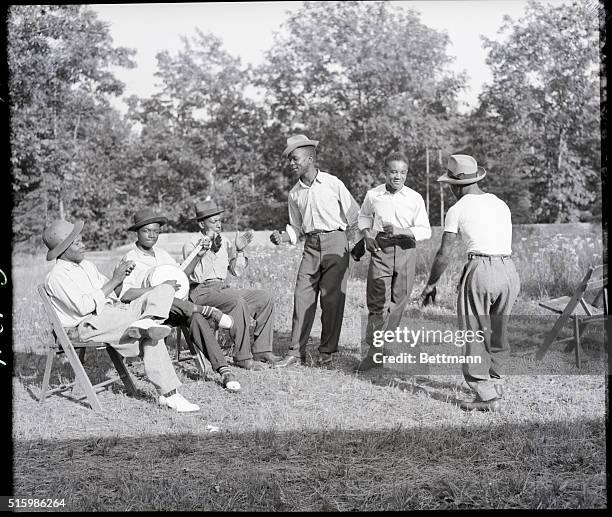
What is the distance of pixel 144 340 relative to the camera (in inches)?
198

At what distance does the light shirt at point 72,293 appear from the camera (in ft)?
16.5

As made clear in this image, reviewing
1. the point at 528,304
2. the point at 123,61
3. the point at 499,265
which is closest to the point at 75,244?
the point at 499,265

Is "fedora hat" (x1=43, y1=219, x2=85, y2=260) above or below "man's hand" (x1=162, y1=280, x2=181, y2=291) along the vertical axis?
above

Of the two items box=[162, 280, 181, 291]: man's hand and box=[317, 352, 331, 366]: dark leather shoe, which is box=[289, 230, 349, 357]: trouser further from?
box=[162, 280, 181, 291]: man's hand

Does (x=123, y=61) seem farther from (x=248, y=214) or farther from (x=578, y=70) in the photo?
(x=578, y=70)

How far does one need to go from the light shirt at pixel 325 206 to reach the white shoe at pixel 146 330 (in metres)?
1.81

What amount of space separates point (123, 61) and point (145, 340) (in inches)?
271

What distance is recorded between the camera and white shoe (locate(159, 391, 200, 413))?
4.91 meters

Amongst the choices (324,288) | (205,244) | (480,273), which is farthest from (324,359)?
(480,273)

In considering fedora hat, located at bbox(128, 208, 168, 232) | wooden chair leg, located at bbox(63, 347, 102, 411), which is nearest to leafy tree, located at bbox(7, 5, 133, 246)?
fedora hat, located at bbox(128, 208, 168, 232)

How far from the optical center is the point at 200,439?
4.34m

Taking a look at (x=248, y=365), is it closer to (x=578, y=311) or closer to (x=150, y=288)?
(x=150, y=288)

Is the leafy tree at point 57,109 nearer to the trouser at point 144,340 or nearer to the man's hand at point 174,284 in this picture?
the man's hand at point 174,284

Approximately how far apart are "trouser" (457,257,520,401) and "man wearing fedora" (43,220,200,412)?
201 cm
